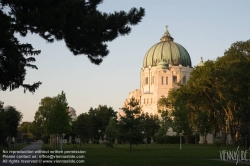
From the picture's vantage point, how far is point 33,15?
13930 mm

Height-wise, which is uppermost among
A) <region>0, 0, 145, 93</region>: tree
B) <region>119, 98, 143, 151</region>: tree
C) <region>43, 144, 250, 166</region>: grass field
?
<region>0, 0, 145, 93</region>: tree

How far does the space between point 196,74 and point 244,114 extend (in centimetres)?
3254

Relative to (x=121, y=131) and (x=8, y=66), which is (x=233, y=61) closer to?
(x=121, y=131)

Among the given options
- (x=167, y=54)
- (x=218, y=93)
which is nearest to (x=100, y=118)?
(x=167, y=54)


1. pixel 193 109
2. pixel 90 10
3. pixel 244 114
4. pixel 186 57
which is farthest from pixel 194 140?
pixel 90 10

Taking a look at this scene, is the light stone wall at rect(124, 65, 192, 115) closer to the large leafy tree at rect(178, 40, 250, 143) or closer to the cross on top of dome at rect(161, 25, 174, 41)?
the cross on top of dome at rect(161, 25, 174, 41)

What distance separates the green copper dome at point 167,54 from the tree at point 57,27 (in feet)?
337

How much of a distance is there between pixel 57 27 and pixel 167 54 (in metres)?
108

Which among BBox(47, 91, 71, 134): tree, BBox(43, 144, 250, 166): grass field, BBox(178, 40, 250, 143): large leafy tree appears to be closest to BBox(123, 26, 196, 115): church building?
BBox(178, 40, 250, 143): large leafy tree

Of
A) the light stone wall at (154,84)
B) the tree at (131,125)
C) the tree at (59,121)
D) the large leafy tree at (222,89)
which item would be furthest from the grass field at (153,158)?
the light stone wall at (154,84)

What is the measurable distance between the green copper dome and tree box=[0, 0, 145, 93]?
103 meters

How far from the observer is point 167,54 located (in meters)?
122

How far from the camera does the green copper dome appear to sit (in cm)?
12200

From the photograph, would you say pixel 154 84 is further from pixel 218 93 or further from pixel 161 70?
pixel 218 93
